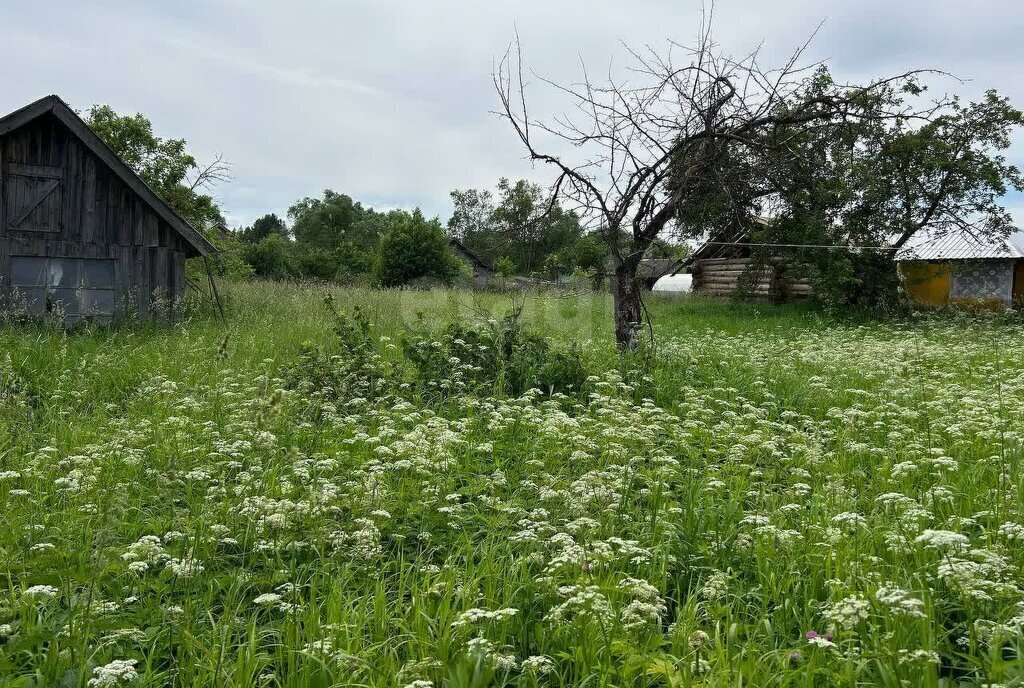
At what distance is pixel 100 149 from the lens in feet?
48.0

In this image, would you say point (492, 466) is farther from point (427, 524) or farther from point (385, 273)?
point (385, 273)

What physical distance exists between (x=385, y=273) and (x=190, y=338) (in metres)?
36.3

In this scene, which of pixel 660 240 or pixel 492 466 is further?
pixel 660 240

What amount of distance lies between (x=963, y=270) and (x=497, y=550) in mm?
28250

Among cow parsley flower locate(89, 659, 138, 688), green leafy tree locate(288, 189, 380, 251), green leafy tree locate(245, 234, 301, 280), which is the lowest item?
cow parsley flower locate(89, 659, 138, 688)

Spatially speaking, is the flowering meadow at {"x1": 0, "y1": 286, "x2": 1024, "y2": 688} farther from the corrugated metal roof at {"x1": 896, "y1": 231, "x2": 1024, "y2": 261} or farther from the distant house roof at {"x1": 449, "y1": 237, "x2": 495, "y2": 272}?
the distant house roof at {"x1": 449, "y1": 237, "x2": 495, "y2": 272}

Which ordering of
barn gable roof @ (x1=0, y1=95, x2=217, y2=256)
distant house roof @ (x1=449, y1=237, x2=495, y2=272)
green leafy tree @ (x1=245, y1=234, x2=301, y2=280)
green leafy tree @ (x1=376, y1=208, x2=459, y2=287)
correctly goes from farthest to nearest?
distant house roof @ (x1=449, y1=237, x2=495, y2=272) < green leafy tree @ (x1=245, y1=234, x2=301, y2=280) < green leafy tree @ (x1=376, y1=208, x2=459, y2=287) < barn gable roof @ (x1=0, y1=95, x2=217, y2=256)

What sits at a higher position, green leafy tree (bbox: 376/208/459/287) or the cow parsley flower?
green leafy tree (bbox: 376/208/459/287)

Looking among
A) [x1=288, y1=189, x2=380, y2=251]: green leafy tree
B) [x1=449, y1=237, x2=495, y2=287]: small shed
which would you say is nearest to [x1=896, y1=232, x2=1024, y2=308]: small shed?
[x1=449, y1=237, x2=495, y2=287]: small shed

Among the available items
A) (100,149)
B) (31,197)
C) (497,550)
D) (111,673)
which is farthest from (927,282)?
(111,673)

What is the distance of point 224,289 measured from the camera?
65.4 feet

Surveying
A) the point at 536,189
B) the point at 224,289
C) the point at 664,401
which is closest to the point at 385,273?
the point at 224,289

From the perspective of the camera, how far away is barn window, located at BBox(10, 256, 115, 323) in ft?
46.5

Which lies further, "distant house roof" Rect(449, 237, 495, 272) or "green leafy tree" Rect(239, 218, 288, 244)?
"green leafy tree" Rect(239, 218, 288, 244)
